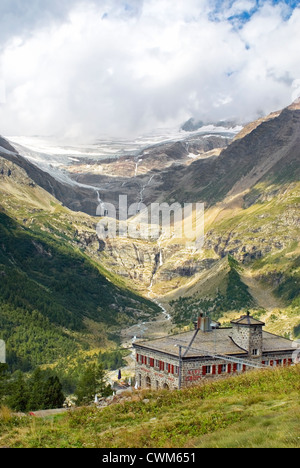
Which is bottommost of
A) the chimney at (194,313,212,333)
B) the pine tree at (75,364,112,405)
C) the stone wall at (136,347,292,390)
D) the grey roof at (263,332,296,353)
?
the pine tree at (75,364,112,405)

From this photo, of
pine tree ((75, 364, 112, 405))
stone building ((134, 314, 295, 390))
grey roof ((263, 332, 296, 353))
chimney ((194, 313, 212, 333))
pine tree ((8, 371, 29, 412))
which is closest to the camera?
pine tree ((8, 371, 29, 412))

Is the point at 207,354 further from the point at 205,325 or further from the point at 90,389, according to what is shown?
the point at 90,389

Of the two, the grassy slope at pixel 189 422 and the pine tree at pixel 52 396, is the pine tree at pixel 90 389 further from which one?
the grassy slope at pixel 189 422

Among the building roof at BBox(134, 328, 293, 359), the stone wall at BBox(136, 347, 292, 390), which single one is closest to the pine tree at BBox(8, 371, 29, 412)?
the stone wall at BBox(136, 347, 292, 390)

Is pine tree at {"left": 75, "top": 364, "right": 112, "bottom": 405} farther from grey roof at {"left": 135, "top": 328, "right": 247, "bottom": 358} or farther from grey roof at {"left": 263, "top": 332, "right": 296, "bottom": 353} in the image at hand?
grey roof at {"left": 263, "top": 332, "right": 296, "bottom": 353}

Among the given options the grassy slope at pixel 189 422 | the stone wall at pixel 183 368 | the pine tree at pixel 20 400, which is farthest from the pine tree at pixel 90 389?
the grassy slope at pixel 189 422
